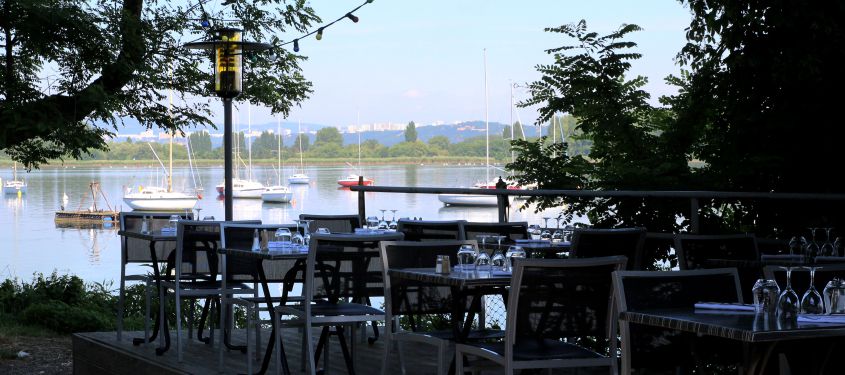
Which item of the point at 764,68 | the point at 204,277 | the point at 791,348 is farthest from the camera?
the point at 764,68

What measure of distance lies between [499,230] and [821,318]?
4.08 metres

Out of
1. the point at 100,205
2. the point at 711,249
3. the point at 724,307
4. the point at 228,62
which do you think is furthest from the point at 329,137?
the point at 724,307

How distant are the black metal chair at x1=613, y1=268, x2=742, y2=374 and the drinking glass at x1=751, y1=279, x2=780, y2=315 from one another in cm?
30

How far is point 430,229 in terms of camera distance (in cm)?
717

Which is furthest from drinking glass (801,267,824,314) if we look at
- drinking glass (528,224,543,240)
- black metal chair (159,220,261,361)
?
drinking glass (528,224,543,240)

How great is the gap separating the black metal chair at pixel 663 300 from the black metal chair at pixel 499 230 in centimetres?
338

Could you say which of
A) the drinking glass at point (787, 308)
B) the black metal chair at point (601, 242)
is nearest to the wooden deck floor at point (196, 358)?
the black metal chair at point (601, 242)

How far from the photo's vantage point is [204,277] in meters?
7.48

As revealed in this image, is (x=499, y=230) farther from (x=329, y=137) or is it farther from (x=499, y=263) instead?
(x=329, y=137)

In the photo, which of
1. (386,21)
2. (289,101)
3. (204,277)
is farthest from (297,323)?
(386,21)

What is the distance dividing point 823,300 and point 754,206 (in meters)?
5.56

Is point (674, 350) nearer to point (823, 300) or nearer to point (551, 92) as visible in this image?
point (823, 300)

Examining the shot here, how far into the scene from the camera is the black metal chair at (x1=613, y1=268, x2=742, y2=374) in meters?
3.57

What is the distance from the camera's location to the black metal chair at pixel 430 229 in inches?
276
